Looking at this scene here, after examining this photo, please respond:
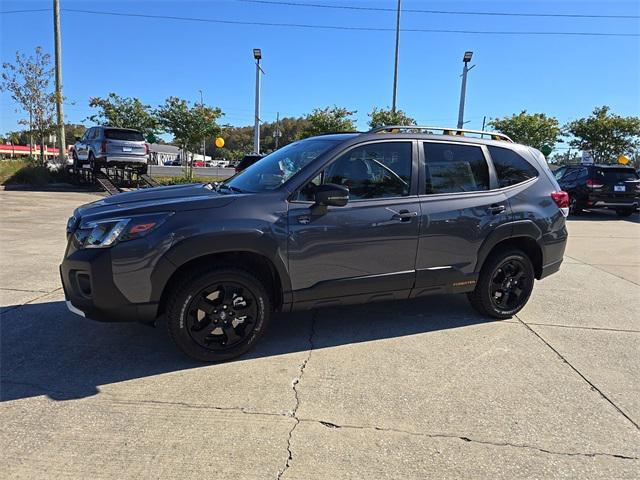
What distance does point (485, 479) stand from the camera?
94.5 inches

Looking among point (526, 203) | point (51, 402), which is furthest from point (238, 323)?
point (526, 203)

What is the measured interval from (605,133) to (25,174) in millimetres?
38898

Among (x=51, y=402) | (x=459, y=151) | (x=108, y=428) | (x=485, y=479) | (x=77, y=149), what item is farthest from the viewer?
(x=77, y=149)

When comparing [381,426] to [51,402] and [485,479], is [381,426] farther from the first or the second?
[51,402]

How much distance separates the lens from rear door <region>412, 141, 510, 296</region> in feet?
13.7

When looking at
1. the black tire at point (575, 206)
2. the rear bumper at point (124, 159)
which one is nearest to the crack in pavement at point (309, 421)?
the black tire at point (575, 206)

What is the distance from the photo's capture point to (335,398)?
125 inches

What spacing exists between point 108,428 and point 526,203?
4194 millimetres

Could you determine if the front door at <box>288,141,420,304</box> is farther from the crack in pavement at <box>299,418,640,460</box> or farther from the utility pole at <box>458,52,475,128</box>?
the utility pole at <box>458,52,475,128</box>

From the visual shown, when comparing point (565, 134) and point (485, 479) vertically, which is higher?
point (565, 134)

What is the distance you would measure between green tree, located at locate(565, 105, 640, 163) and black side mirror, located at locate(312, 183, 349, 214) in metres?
39.2

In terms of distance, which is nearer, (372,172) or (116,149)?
(372,172)

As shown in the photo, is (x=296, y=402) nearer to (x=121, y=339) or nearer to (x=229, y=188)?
(x=121, y=339)

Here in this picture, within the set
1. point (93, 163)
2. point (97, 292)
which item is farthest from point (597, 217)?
point (93, 163)
